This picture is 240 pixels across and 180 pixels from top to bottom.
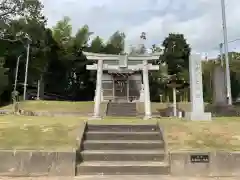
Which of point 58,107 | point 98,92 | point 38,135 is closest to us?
point 38,135

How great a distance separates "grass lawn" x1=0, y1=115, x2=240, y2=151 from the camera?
8070 millimetres

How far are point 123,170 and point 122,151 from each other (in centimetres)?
77

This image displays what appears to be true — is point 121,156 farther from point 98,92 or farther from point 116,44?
point 116,44

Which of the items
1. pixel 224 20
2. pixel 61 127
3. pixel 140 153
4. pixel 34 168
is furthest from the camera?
pixel 224 20

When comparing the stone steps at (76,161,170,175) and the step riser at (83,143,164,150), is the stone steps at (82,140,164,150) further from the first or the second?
the stone steps at (76,161,170,175)

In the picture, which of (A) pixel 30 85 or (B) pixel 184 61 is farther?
(B) pixel 184 61

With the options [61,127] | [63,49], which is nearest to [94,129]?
[61,127]

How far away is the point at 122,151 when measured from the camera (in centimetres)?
848

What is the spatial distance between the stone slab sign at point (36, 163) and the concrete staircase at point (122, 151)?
30 cm

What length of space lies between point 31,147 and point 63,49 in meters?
45.1

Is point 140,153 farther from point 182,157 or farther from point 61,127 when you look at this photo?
point 61,127

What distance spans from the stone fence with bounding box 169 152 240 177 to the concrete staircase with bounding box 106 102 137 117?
62.7ft

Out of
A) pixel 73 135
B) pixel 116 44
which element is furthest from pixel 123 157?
pixel 116 44

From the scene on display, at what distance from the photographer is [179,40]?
199ft
